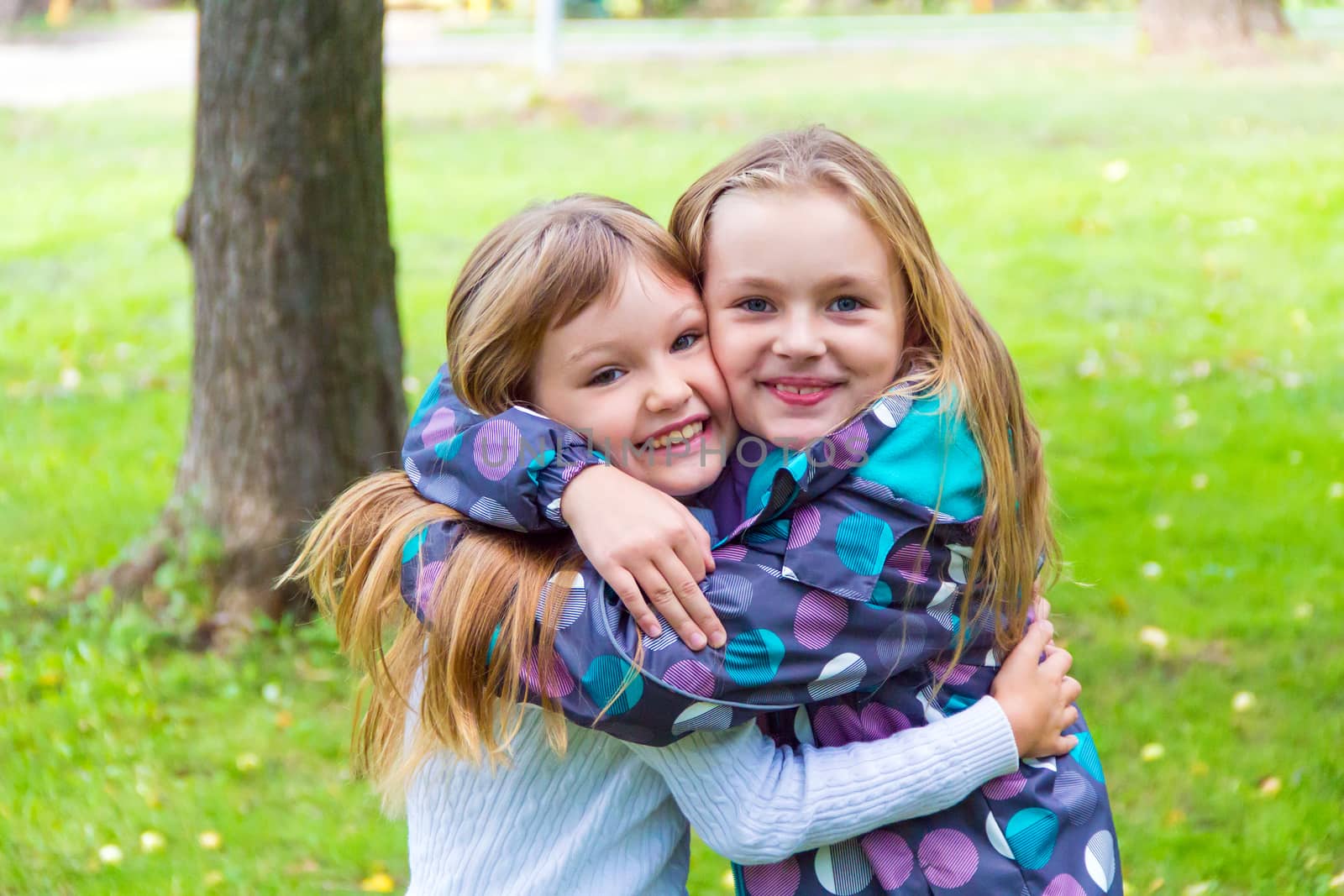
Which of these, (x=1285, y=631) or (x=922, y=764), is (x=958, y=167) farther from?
(x=922, y=764)

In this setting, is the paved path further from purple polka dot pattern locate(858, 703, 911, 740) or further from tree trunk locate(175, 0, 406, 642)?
purple polka dot pattern locate(858, 703, 911, 740)

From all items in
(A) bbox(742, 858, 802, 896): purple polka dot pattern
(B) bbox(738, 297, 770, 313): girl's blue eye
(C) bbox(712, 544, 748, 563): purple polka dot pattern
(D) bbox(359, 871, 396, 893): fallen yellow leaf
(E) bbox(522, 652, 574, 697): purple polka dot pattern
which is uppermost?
(B) bbox(738, 297, 770, 313): girl's blue eye

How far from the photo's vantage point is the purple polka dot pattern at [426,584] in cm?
192

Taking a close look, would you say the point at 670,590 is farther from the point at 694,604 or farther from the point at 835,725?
the point at 835,725

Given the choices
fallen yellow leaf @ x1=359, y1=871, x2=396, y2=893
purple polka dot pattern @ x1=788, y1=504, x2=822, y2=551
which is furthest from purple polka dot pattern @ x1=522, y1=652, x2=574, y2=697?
fallen yellow leaf @ x1=359, y1=871, x2=396, y2=893

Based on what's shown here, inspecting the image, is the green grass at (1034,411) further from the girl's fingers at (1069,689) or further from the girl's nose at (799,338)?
the girl's nose at (799,338)

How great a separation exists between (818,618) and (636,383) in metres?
0.45

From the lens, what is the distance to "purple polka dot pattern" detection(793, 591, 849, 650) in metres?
1.81

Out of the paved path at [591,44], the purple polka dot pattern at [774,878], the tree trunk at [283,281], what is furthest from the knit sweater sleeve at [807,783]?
the paved path at [591,44]

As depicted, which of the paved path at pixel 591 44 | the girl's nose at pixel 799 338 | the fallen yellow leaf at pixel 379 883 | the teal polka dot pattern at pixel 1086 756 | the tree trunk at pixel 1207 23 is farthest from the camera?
the paved path at pixel 591 44

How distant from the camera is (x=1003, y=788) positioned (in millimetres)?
1977

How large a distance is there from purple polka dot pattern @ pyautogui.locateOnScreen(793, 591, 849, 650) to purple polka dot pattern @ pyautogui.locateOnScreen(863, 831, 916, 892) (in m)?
0.37

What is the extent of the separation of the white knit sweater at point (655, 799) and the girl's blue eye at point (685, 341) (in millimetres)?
586

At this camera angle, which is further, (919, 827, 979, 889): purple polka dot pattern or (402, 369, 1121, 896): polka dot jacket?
(919, 827, 979, 889): purple polka dot pattern
